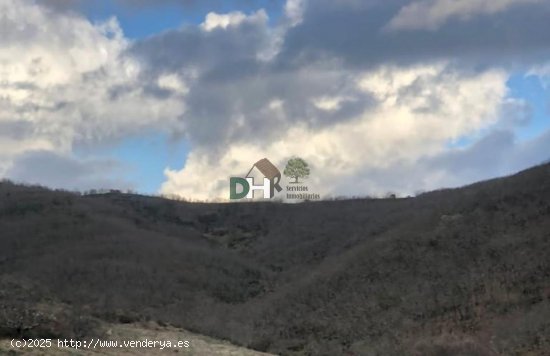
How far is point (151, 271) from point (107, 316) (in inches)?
857

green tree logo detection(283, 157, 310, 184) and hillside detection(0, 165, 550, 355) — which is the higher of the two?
green tree logo detection(283, 157, 310, 184)

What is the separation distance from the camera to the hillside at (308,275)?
22031 millimetres

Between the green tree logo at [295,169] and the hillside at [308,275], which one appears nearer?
the hillside at [308,275]

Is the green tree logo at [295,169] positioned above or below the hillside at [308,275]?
above

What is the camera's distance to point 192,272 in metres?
44.5

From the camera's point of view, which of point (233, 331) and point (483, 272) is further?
point (483, 272)

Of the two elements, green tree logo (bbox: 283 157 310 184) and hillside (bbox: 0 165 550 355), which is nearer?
hillside (bbox: 0 165 550 355)

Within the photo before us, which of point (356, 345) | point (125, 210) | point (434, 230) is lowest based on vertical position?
point (356, 345)

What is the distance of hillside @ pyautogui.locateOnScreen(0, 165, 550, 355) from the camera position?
72.3ft

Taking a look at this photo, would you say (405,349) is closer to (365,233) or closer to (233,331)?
(233,331)

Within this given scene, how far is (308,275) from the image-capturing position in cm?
4209

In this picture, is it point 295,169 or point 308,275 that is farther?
point 295,169

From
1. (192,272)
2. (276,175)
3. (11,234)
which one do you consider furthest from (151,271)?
(276,175)

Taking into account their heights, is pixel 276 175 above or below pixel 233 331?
above
